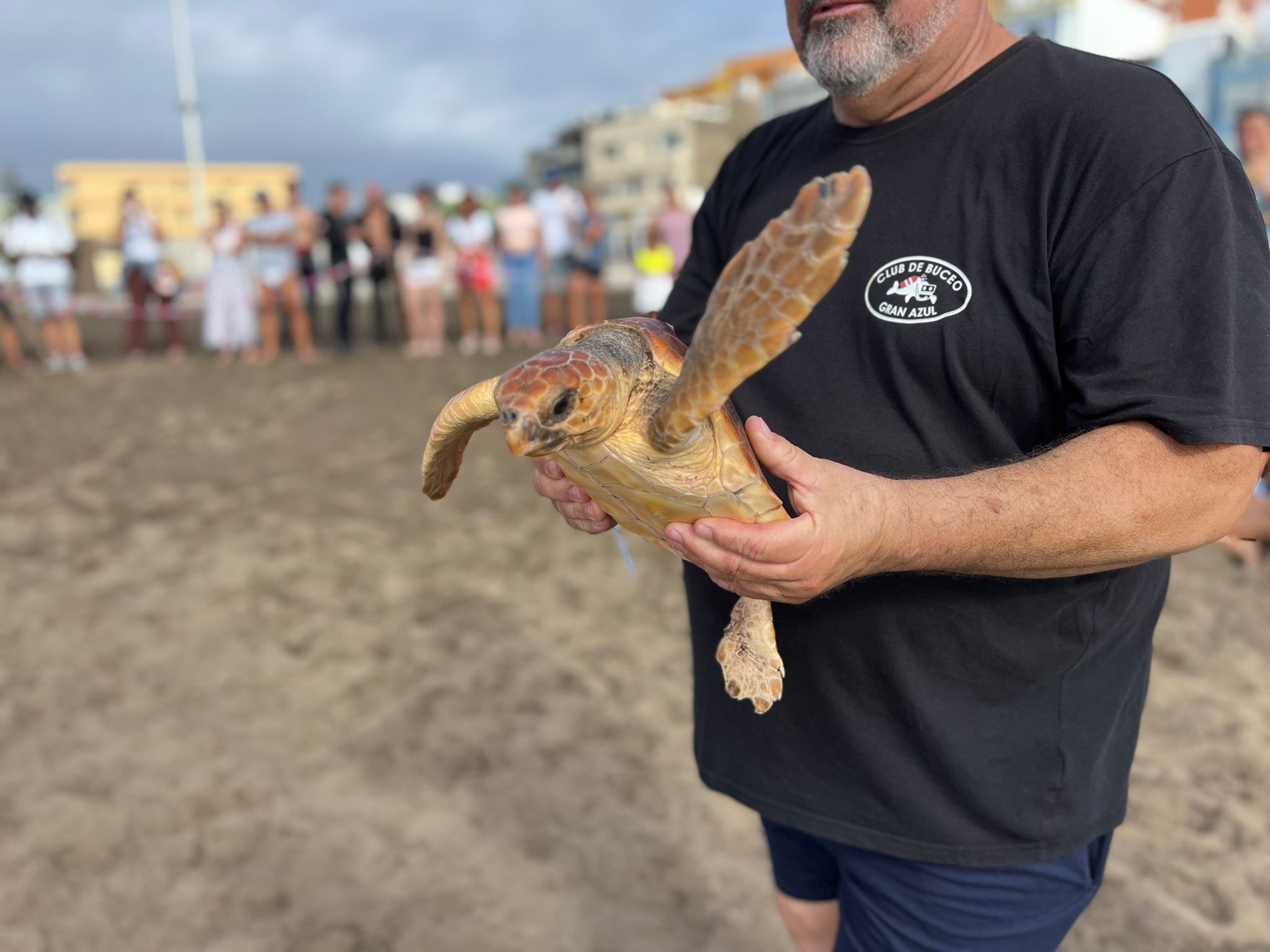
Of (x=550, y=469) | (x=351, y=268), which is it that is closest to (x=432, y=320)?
(x=351, y=268)

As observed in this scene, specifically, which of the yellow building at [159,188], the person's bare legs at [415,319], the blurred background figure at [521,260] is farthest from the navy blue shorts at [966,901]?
the yellow building at [159,188]

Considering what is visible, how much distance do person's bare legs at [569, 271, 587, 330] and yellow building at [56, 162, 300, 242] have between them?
29.2 m

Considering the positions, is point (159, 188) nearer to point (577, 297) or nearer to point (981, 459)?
point (577, 297)

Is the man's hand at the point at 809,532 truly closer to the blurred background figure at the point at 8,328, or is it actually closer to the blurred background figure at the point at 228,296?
the blurred background figure at the point at 228,296

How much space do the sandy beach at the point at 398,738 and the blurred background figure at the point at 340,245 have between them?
266 centimetres

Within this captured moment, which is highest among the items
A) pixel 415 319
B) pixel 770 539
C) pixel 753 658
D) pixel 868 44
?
pixel 868 44

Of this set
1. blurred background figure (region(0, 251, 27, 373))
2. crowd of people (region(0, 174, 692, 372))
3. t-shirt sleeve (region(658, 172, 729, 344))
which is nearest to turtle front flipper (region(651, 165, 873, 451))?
t-shirt sleeve (region(658, 172, 729, 344))

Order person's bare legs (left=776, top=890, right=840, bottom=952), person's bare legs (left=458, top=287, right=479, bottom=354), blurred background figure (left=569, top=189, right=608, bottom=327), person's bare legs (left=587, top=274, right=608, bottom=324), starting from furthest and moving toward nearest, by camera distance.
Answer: person's bare legs (left=587, top=274, right=608, bottom=324) → blurred background figure (left=569, top=189, right=608, bottom=327) → person's bare legs (left=458, top=287, right=479, bottom=354) → person's bare legs (left=776, top=890, right=840, bottom=952)

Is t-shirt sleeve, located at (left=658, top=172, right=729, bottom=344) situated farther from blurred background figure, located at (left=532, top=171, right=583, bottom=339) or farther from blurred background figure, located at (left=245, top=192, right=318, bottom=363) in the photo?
blurred background figure, located at (left=532, top=171, right=583, bottom=339)

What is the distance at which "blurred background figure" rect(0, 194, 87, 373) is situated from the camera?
6.39m

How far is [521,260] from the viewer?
7539 mm

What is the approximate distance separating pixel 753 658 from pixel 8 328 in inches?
310

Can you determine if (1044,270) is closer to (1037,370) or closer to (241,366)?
(1037,370)

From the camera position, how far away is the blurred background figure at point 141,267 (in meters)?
7.37
